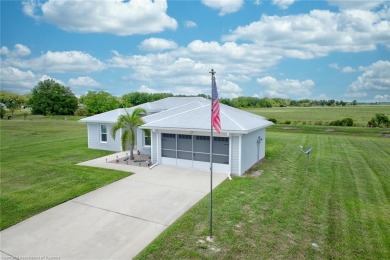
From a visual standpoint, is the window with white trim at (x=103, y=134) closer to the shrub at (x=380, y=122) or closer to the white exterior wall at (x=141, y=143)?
the white exterior wall at (x=141, y=143)

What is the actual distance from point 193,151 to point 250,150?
10.2 ft

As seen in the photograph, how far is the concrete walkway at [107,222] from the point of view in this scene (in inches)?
256

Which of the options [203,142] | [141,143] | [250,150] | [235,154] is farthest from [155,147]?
[250,150]

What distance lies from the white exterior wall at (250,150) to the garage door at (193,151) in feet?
2.60

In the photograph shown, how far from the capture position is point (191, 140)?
13.9 m

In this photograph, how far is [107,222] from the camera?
26.2ft

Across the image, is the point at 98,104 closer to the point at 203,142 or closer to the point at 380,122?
the point at 380,122

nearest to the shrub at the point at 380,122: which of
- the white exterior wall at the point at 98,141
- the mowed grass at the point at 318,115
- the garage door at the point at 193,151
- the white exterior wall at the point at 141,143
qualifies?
the mowed grass at the point at 318,115

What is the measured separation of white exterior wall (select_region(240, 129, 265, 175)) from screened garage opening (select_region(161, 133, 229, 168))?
31.9 inches

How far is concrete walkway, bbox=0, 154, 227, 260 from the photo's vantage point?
6504mm

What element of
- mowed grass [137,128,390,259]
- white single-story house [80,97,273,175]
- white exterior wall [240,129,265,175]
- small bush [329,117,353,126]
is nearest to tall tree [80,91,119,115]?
small bush [329,117,353,126]

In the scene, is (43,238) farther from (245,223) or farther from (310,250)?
(310,250)

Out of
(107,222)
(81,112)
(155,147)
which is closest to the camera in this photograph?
(107,222)

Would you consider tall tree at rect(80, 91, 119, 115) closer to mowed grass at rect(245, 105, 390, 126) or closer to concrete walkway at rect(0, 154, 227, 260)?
mowed grass at rect(245, 105, 390, 126)
